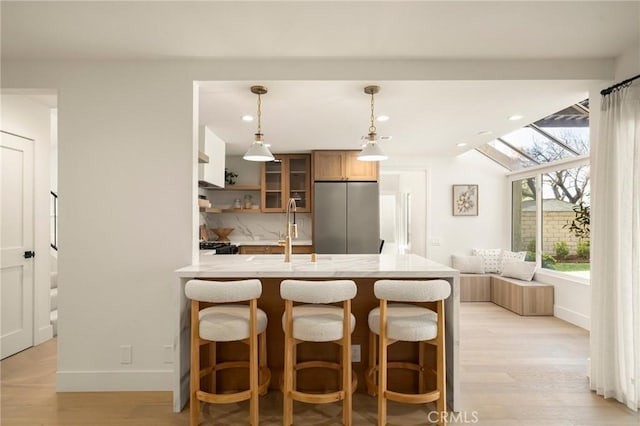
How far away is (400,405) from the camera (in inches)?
96.5

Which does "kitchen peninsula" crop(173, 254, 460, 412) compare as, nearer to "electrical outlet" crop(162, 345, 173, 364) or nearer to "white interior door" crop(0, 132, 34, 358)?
"electrical outlet" crop(162, 345, 173, 364)

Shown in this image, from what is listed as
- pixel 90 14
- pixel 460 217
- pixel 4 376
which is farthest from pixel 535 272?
pixel 4 376

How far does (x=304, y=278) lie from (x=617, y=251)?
86.6 inches

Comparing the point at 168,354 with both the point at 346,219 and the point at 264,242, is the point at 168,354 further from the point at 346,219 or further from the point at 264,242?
the point at 346,219

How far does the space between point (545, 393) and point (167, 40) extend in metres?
3.72

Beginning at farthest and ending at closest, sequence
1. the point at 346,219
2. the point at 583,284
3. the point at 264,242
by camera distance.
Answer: the point at 264,242 → the point at 346,219 → the point at 583,284

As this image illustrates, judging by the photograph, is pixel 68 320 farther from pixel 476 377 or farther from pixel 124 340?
pixel 476 377

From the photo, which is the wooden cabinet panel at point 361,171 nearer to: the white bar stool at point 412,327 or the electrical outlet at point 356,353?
the electrical outlet at point 356,353

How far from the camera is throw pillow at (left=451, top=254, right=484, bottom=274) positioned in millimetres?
5805

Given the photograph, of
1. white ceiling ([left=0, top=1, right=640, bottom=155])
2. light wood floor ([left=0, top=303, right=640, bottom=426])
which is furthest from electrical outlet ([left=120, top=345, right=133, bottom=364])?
white ceiling ([left=0, top=1, right=640, bottom=155])

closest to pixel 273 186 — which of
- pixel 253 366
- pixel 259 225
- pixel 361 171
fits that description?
pixel 259 225

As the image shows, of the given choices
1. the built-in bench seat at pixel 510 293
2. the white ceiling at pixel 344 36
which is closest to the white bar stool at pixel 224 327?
the white ceiling at pixel 344 36

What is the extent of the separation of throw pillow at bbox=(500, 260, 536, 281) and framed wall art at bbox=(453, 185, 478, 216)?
1.16m

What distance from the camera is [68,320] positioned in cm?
267
